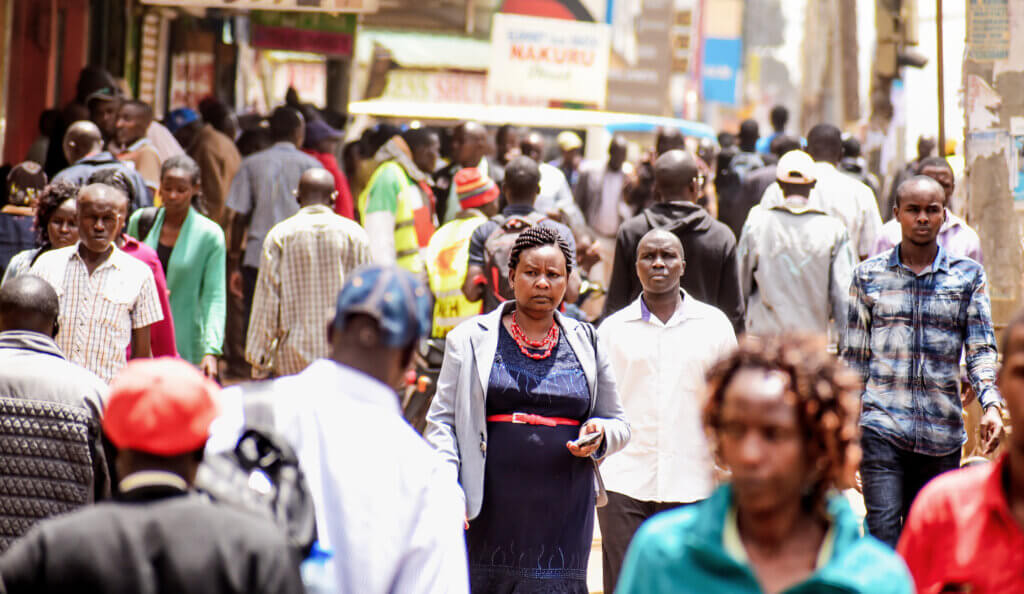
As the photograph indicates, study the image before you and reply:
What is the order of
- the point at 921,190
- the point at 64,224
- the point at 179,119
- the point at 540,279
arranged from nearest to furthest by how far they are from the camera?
the point at 540,279
the point at 921,190
the point at 64,224
the point at 179,119

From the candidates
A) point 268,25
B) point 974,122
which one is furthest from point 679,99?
point 974,122

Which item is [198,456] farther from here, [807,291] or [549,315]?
[807,291]

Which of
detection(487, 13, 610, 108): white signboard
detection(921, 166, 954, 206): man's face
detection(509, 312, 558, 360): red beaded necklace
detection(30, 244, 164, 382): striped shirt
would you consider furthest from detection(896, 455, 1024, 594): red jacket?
detection(487, 13, 610, 108): white signboard

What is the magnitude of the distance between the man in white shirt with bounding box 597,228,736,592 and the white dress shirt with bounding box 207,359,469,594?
3065mm

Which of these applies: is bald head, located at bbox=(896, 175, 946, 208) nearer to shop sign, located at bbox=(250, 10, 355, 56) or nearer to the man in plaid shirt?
the man in plaid shirt

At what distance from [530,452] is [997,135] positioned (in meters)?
4.49

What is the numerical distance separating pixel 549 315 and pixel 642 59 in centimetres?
2220

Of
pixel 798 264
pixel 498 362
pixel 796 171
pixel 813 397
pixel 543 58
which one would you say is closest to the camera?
pixel 813 397

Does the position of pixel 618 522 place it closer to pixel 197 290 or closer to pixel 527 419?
pixel 527 419

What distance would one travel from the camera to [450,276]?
897 centimetres

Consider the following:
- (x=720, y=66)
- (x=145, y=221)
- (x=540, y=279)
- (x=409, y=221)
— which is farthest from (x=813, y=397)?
(x=720, y=66)

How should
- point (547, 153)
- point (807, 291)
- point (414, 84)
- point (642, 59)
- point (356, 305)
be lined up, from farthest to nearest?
point (642, 59) < point (414, 84) < point (547, 153) < point (807, 291) < point (356, 305)

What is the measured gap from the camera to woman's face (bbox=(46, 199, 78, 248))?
7441mm

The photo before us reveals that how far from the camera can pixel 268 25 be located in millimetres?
18500
